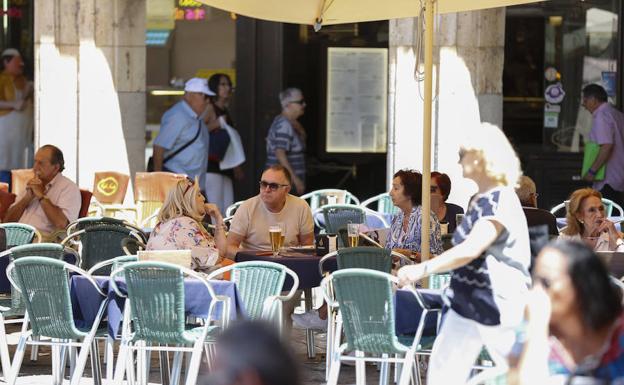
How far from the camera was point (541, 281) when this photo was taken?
4.47 metres

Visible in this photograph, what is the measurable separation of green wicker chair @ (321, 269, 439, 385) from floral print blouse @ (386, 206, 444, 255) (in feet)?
5.17

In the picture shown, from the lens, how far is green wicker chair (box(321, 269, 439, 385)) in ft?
23.7

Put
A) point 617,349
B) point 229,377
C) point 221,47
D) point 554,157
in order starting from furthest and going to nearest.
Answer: point 221,47 < point 554,157 < point 617,349 < point 229,377

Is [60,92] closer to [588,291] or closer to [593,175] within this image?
[593,175]

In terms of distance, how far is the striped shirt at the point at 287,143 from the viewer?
14.2m

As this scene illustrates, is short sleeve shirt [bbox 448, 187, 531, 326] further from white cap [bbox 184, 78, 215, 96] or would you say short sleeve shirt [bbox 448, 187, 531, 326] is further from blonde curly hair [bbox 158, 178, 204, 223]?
white cap [bbox 184, 78, 215, 96]

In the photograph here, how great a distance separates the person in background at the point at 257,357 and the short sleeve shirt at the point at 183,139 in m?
10.6

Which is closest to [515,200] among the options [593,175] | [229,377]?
[229,377]

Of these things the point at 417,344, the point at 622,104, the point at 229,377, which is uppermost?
the point at 622,104

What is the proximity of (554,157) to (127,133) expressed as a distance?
4.23m

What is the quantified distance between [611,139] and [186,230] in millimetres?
6073

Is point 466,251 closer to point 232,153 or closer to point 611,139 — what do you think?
point 611,139

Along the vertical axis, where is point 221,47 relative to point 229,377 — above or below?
above

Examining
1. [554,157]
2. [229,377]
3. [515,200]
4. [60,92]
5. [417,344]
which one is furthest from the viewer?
[554,157]
